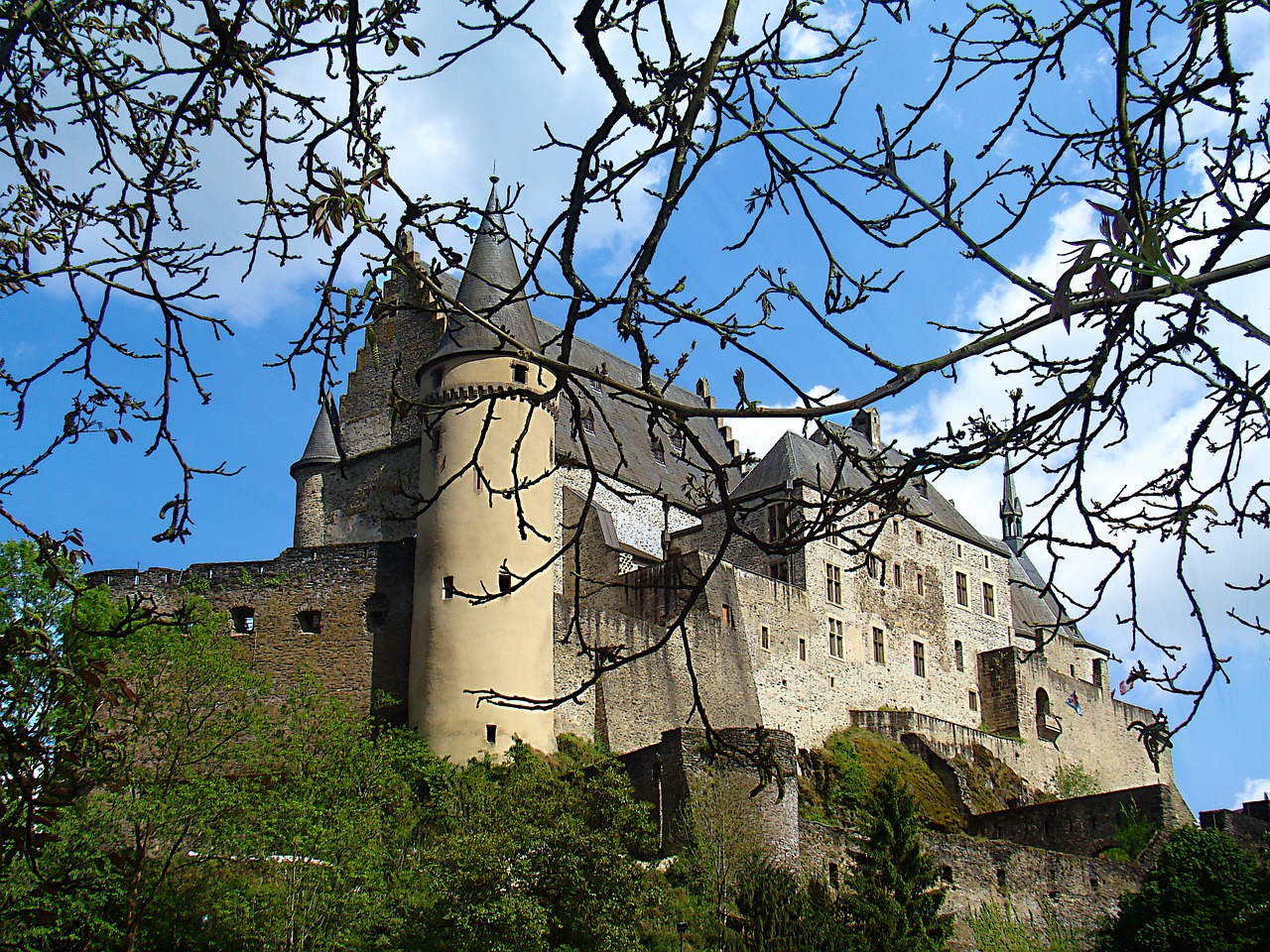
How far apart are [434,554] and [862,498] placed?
22.7 m

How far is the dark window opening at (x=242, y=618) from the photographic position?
26625 millimetres

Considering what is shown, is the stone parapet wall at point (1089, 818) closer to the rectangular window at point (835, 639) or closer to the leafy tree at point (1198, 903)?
the leafy tree at point (1198, 903)

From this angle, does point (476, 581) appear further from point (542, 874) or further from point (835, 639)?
point (835, 639)

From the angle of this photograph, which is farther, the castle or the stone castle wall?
the stone castle wall

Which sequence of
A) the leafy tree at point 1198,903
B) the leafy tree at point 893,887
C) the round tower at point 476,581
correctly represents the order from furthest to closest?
the round tower at point 476,581, the leafy tree at point 1198,903, the leafy tree at point 893,887

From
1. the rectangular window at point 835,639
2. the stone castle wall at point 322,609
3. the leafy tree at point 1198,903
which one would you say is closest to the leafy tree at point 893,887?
the leafy tree at point 1198,903

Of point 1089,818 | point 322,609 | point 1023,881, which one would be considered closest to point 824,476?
point 1089,818

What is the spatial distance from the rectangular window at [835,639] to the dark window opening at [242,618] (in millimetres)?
14576

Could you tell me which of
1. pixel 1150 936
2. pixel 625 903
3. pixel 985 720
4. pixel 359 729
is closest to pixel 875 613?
pixel 985 720

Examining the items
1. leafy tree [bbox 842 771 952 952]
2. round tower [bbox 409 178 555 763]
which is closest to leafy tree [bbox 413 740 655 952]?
leafy tree [bbox 842 771 952 952]

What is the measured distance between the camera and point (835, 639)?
115ft

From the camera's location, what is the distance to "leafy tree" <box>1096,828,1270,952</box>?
23.2m

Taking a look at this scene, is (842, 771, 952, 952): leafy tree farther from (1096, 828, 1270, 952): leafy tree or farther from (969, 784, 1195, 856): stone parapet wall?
(969, 784, 1195, 856): stone parapet wall

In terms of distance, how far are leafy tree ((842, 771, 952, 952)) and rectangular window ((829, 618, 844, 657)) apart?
448 inches
